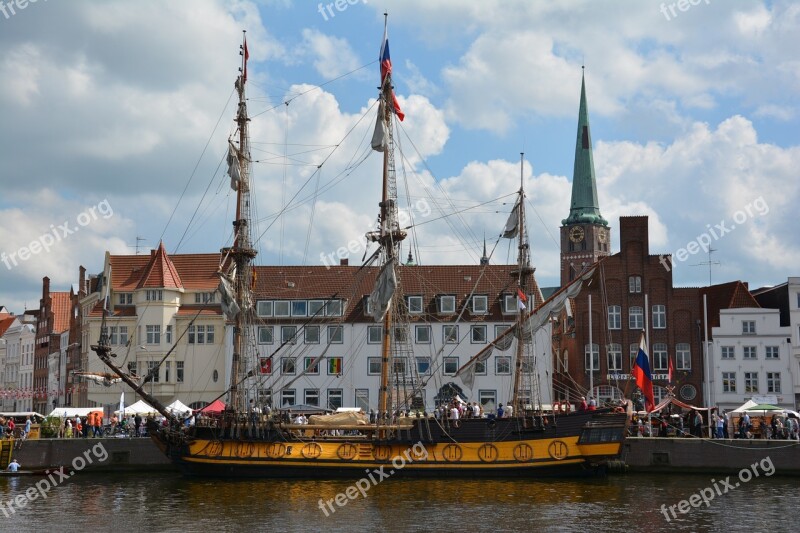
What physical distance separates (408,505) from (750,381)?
44.2m

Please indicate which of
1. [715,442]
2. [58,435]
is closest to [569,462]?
[715,442]

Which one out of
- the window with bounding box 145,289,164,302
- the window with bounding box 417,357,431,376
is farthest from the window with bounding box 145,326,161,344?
the window with bounding box 417,357,431,376

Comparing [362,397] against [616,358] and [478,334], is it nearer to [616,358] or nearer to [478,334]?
[478,334]

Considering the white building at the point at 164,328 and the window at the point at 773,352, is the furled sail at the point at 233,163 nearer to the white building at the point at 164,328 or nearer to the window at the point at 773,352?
the white building at the point at 164,328

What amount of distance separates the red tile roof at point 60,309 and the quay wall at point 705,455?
74978mm

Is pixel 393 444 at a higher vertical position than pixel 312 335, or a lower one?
lower

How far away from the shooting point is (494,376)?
8112cm

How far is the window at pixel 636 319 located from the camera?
80.7m

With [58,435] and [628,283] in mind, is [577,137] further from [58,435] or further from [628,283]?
[58,435]

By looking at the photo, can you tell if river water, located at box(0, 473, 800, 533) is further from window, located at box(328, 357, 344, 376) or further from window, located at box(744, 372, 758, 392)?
window, located at box(328, 357, 344, 376)

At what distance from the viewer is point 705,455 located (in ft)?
178

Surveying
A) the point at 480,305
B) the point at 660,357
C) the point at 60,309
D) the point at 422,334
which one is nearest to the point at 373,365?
the point at 422,334

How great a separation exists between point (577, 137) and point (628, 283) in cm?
9085

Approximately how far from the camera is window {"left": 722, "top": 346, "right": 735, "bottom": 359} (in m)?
Result: 78.5
